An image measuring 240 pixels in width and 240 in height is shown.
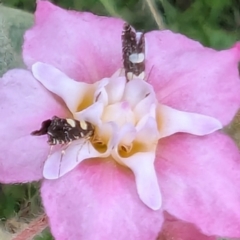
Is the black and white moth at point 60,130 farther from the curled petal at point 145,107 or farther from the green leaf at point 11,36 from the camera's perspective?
the green leaf at point 11,36

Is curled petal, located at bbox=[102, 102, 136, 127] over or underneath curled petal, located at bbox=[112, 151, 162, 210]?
over

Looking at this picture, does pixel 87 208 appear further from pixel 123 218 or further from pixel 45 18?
Result: pixel 45 18

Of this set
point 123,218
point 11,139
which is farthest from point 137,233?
point 11,139

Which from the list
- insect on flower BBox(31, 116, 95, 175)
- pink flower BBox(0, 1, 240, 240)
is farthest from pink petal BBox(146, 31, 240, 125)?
insect on flower BBox(31, 116, 95, 175)

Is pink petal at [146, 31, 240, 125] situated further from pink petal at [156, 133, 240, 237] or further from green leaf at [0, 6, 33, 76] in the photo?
green leaf at [0, 6, 33, 76]

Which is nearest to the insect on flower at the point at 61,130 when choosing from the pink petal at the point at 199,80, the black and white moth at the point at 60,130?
the black and white moth at the point at 60,130

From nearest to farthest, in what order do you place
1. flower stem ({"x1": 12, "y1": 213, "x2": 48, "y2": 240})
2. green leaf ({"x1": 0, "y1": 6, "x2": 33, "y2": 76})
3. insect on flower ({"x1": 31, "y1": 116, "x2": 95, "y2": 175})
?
insect on flower ({"x1": 31, "y1": 116, "x2": 95, "y2": 175}), flower stem ({"x1": 12, "y1": 213, "x2": 48, "y2": 240}), green leaf ({"x1": 0, "y1": 6, "x2": 33, "y2": 76})
